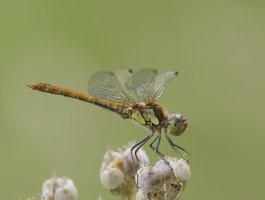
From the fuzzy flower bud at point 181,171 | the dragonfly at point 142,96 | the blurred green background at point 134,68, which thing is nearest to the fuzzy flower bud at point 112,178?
the dragonfly at point 142,96

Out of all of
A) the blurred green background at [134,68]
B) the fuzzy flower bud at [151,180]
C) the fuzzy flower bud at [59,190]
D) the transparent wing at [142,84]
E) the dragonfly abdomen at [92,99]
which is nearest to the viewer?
the fuzzy flower bud at [151,180]

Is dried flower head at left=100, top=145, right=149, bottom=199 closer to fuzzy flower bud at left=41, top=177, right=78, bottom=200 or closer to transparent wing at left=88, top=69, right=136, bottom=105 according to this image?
fuzzy flower bud at left=41, top=177, right=78, bottom=200

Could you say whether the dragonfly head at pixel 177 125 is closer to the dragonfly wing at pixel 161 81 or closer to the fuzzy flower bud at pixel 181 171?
the dragonfly wing at pixel 161 81

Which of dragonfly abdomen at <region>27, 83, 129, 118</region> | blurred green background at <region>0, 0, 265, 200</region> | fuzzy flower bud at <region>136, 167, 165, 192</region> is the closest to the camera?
fuzzy flower bud at <region>136, 167, 165, 192</region>

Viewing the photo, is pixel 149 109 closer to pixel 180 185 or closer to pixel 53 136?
pixel 180 185

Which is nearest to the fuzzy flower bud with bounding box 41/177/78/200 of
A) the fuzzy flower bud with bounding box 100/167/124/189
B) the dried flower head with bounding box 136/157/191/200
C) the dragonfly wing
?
the fuzzy flower bud with bounding box 100/167/124/189

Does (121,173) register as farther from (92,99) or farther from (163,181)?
(92,99)
